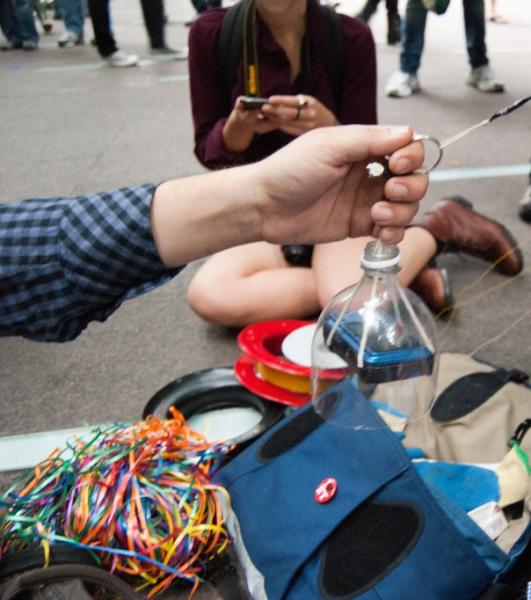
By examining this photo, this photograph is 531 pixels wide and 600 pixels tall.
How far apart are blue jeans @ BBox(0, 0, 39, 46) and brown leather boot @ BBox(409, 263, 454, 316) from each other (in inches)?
172

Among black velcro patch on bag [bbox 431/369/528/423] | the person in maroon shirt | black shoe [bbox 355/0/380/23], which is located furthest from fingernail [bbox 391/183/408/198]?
black shoe [bbox 355/0/380/23]

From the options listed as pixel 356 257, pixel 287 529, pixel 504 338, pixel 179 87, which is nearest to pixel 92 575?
pixel 287 529

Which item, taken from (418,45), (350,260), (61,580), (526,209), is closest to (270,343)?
(350,260)

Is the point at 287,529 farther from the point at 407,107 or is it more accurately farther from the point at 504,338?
the point at 407,107

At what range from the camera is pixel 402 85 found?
3135 mm

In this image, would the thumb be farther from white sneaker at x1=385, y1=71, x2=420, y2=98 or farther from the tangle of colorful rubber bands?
white sneaker at x1=385, y1=71, x2=420, y2=98

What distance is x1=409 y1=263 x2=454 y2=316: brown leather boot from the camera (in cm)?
146

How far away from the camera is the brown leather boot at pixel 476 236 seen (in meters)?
1.61

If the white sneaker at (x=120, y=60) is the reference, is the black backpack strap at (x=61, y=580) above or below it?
above

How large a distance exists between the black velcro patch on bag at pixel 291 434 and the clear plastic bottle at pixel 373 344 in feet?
0.06

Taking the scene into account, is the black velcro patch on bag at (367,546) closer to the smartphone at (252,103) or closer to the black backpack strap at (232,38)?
the smartphone at (252,103)

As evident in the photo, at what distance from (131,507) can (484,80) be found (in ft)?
7.95

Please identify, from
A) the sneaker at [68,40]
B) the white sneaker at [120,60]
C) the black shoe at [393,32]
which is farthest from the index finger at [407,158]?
the sneaker at [68,40]

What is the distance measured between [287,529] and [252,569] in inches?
3.0
